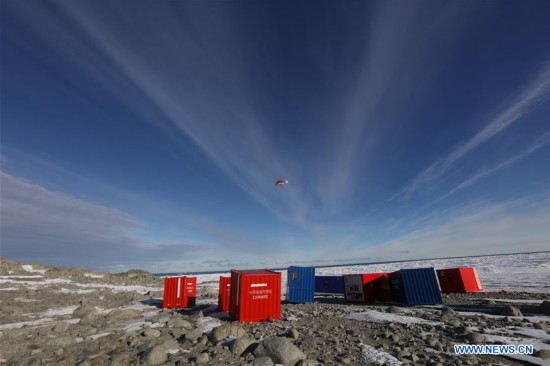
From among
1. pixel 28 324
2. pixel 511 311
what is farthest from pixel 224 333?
pixel 511 311

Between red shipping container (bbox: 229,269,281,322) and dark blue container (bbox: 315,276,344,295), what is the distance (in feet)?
58.4

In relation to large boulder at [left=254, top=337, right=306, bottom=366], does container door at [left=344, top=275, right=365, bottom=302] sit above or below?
above

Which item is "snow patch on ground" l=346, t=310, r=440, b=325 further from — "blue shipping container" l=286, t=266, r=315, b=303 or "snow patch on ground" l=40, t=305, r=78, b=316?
"snow patch on ground" l=40, t=305, r=78, b=316

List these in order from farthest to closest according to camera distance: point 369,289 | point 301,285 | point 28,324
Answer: point 301,285
point 369,289
point 28,324

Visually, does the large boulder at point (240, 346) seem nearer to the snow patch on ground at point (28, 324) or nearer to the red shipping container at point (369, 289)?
the snow patch on ground at point (28, 324)

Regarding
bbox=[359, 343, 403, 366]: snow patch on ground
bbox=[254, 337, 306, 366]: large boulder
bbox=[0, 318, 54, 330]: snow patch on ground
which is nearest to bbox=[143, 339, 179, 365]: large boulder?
bbox=[254, 337, 306, 366]: large boulder

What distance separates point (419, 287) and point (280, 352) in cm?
1763

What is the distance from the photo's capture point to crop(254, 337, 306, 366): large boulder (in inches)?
324

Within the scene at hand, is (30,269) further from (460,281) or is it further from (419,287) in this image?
(460,281)

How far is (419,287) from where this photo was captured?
2147 cm

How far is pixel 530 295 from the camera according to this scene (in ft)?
74.3

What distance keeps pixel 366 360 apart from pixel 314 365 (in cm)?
184

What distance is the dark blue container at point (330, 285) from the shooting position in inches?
1238

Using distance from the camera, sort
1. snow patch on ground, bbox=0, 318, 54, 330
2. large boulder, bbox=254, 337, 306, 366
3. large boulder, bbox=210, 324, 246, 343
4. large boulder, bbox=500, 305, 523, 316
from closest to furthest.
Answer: large boulder, bbox=254, 337, 306, 366 → large boulder, bbox=210, 324, 246, 343 → large boulder, bbox=500, 305, 523, 316 → snow patch on ground, bbox=0, 318, 54, 330
